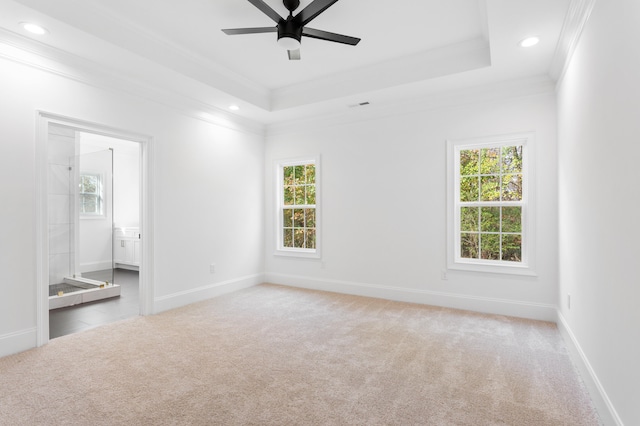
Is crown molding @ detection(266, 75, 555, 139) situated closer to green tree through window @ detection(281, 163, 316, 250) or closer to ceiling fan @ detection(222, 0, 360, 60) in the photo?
green tree through window @ detection(281, 163, 316, 250)

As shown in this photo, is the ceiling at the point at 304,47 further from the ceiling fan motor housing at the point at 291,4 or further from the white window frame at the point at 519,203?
the white window frame at the point at 519,203

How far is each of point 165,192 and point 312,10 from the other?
2804 millimetres

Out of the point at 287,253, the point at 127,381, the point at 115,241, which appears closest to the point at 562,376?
the point at 127,381

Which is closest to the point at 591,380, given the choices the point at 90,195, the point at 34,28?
the point at 34,28

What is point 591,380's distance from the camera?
7.39 ft

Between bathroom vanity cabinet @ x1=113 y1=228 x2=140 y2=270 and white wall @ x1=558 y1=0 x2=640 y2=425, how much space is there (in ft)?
23.4

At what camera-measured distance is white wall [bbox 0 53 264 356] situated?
290 cm

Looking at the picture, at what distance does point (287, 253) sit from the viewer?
18.5 feet

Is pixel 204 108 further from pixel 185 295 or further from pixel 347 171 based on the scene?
pixel 185 295

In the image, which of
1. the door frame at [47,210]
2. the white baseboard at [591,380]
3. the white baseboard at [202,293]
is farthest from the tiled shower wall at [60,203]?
the white baseboard at [591,380]

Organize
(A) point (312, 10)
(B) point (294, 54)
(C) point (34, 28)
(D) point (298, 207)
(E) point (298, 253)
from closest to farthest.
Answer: (A) point (312, 10) < (C) point (34, 28) < (B) point (294, 54) < (E) point (298, 253) < (D) point (298, 207)

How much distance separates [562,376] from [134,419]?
2.93 metres

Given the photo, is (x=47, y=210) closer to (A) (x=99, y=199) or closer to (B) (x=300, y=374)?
(B) (x=300, y=374)

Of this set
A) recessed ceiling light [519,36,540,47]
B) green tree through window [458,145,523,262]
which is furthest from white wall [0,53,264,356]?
recessed ceiling light [519,36,540,47]
